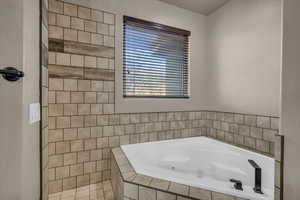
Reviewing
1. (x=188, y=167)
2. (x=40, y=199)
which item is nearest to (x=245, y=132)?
(x=188, y=167)

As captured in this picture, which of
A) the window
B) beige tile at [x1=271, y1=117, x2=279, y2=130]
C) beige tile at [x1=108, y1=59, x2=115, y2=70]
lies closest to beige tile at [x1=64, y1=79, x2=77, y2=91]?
beige tile at [x1=108, y1=59, x2=115, y2=70]

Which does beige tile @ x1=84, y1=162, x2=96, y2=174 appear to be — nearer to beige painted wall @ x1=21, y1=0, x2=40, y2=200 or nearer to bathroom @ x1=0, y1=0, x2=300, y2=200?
bathroom @ x1=0, y1=0, x2=300, y2=200

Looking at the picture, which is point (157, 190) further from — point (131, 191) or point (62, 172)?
point (62, 172)

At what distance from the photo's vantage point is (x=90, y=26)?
2.06 meters

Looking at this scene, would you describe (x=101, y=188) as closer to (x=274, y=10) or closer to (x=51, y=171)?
(x=51, y=171)

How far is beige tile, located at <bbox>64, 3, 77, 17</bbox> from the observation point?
1937 mm

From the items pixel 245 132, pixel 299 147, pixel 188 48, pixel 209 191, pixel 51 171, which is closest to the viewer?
pixel 299 147

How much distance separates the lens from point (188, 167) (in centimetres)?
229

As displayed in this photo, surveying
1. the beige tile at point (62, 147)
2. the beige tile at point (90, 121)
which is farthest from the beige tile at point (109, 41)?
the beige tile at point (62, 147)

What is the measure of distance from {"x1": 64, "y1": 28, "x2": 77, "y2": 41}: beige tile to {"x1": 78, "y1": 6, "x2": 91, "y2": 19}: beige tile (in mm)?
213

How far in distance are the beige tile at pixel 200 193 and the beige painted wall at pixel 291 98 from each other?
0.50 metres

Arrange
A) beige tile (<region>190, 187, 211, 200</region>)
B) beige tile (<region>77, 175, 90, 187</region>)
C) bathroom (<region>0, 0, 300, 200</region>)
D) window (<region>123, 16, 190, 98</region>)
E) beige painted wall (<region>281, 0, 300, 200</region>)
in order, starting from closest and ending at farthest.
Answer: beige painted wall (<region>281, 0, 300, 200</region>)
beige tile (<region>190, 187, 211, 200</region>)
bathroom (<region>0, 0, 300, 200</region>)
beige tile (<region>77, 175, 90, 187</region>)
window (<region>123, 16, 190, 98</region>)

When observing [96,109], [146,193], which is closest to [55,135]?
[96,109]

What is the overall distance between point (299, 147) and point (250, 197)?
60 centimetres
